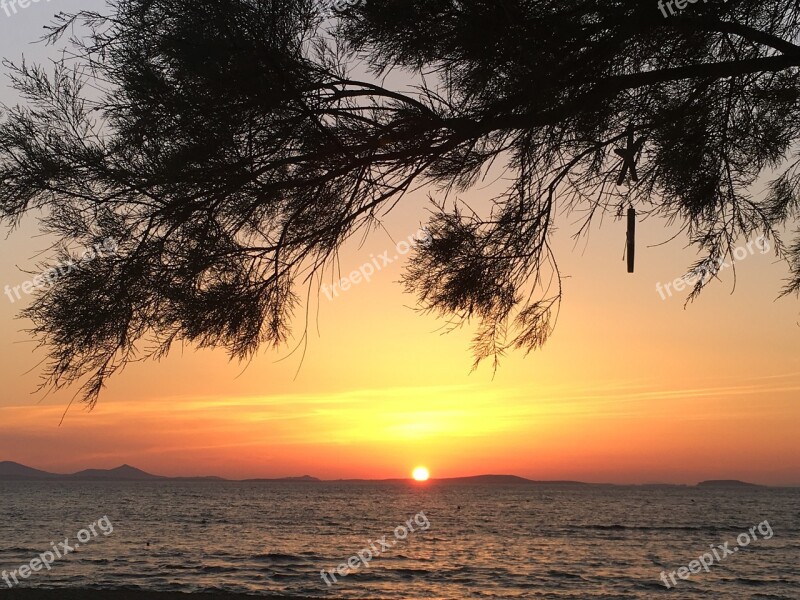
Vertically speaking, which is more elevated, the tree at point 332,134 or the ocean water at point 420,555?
the tree at point 332,134

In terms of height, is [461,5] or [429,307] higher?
[461,5]

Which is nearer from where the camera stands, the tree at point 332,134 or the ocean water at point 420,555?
the tree at point 332,134

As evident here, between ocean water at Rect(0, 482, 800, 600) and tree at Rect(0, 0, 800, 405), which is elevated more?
tree at Rect(0, 0, 800, 405)

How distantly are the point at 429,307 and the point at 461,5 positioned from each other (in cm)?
188

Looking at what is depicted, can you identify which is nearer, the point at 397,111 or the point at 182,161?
the point at 182,161

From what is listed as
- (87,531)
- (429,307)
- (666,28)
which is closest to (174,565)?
(87,531)

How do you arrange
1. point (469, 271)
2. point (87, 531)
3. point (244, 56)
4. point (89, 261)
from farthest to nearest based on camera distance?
point (87, 531)
point (469, 271)
point (89, 261)
point (244, 56)

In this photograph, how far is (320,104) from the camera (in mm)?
4934

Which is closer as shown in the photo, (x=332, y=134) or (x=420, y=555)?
(x=332, y=134)

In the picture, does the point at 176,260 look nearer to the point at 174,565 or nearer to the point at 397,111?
the point at 397,111

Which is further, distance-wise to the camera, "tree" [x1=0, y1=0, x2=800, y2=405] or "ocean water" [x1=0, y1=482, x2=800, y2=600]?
"ocean water" [x1=0, y1=482, x2=800, y2=600]

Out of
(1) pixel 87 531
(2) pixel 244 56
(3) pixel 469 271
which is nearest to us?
(2) pixel 244 56

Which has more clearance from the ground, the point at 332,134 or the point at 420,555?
the point at 332,134

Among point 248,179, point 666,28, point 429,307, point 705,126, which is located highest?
point 666,28
